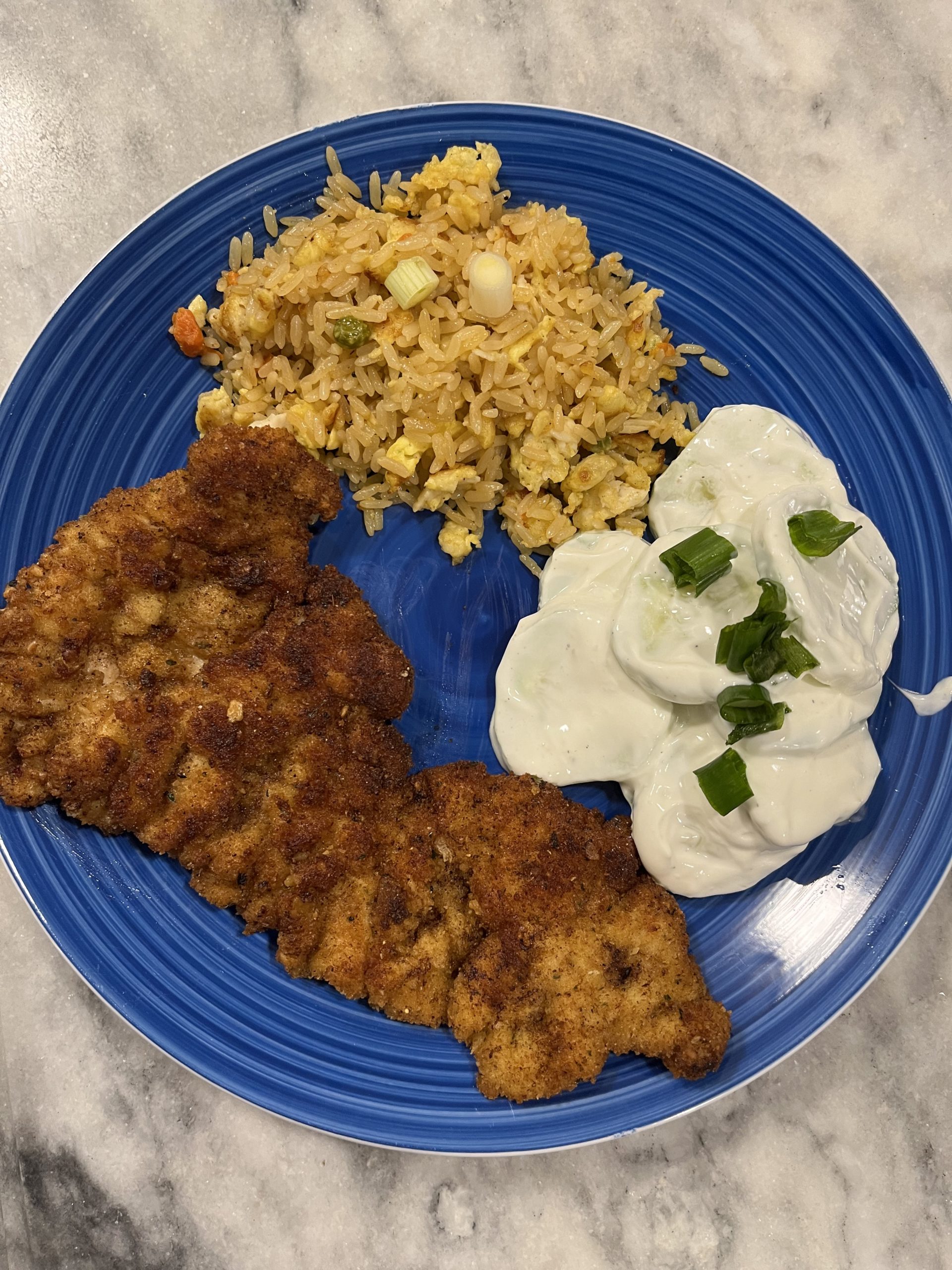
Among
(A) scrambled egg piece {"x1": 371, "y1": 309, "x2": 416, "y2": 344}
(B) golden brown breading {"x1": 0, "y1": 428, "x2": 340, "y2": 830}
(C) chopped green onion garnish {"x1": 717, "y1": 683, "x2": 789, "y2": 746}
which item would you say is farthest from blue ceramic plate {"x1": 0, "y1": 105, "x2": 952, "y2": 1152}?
(C) chopped green onion garnish {"x1": 717, "y1": 683, "x2": 789, "y2": 746}

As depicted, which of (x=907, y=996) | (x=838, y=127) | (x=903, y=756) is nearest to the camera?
(x=903, y=756)

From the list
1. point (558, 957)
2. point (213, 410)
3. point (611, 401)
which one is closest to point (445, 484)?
point (611, 401)

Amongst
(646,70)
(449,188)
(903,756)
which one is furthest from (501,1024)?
(646,70)

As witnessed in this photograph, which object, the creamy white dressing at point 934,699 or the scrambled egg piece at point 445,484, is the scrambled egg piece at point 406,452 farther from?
the creamy white dressing at point 934,699

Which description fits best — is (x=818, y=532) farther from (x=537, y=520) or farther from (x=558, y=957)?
(x=558, y=957)

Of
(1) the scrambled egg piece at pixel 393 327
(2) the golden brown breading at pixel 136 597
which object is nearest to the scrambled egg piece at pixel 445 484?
(2) the golden brown breading at pixel 136 597

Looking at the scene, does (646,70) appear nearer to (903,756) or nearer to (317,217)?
(317,217)
